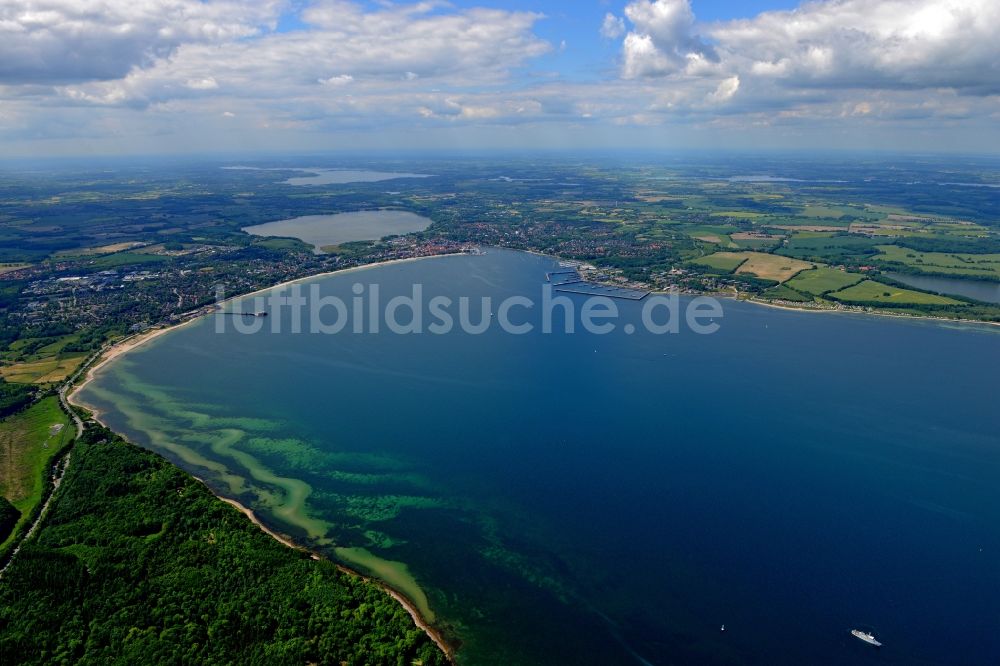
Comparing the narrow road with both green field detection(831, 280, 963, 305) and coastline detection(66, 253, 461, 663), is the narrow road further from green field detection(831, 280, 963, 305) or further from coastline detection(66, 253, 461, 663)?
green field detection(831, 280, 963, 305)

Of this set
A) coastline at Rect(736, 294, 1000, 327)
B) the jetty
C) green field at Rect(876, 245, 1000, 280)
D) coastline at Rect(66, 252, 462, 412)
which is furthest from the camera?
green field at Rect(876, 245, 1000, 280)

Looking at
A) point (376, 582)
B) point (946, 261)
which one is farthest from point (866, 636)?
point (946, 261)

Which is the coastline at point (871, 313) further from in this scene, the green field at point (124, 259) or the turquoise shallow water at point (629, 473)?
the green field at point (124, 259)

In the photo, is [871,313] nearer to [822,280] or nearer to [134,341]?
[822,280]

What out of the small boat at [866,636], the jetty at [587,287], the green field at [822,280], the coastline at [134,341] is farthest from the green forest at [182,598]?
the green field at [822,280]

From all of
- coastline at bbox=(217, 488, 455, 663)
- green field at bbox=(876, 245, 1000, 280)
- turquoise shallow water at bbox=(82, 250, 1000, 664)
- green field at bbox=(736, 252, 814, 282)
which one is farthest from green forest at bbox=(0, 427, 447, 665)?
green field at bbox=(876, 245, 1000, 280)

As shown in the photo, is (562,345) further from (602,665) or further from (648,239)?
(648,239)

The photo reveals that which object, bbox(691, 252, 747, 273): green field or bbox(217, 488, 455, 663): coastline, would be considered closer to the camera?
bbox(217, 488, 455, 663): coastline
